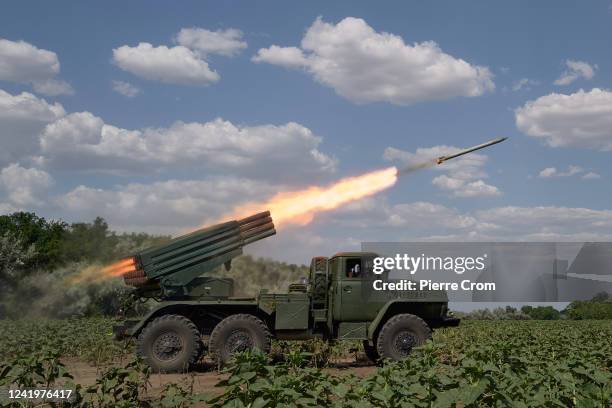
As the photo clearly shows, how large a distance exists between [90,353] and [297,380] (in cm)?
1149

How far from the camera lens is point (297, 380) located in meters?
7.17

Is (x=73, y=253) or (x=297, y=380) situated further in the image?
(x=73, y=253)

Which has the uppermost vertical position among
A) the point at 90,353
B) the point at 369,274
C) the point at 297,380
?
the point at 369,274

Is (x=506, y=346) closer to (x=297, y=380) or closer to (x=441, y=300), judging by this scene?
(x=441, y=300)

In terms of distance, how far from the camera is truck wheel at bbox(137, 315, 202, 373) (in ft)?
46.4

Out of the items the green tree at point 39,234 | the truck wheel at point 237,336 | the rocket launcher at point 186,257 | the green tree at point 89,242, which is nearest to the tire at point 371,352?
the truck wheel at point 237,336

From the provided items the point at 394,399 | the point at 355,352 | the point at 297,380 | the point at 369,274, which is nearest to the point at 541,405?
the point at 394,399

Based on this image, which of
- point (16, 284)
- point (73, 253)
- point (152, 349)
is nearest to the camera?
point (152, 349)

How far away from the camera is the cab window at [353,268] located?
15.2 meters

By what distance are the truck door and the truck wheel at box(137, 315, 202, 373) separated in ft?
11.2

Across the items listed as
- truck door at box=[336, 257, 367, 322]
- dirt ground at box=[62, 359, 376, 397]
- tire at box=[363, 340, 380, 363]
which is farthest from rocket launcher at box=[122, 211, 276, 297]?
tire at box=[363, 340, 380, 363]

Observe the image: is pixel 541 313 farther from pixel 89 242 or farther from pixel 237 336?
pixel 237 336

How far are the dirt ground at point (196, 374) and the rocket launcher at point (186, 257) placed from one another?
1916 millimetres

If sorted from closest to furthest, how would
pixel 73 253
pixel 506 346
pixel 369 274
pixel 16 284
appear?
pixel 506 346 → pixel 369 274 → pixel 16 284 → pixel 73 253
